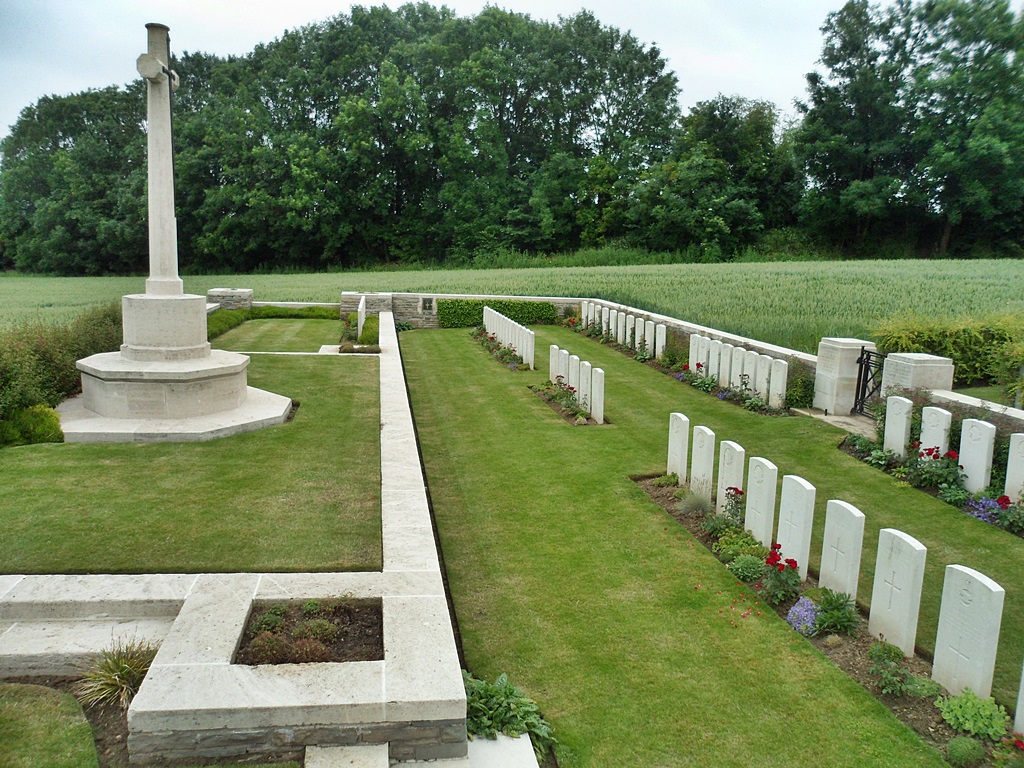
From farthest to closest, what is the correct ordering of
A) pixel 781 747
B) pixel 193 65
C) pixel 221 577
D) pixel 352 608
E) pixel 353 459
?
pixel 193 65 < pixel 353 459 < pixel 221 577 < pixel 352 608 < pixel 781 747

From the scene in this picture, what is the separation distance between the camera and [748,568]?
4.89 metres

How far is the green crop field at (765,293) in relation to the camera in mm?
11961

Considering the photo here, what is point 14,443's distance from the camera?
6.92 metres

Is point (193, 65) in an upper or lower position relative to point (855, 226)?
upper

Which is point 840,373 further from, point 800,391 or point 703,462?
point 703,462

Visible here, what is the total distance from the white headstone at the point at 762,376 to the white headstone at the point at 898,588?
6.12 metres

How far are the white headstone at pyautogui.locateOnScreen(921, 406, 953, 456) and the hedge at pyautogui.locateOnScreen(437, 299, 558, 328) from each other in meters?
13.9

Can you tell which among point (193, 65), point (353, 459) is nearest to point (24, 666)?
point (353, 459)

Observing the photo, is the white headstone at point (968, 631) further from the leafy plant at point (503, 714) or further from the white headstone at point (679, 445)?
the white headstone at point (679, 445)

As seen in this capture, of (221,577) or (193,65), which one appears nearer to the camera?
(221,577)

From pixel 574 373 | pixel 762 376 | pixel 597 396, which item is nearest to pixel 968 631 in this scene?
pixel 597 396

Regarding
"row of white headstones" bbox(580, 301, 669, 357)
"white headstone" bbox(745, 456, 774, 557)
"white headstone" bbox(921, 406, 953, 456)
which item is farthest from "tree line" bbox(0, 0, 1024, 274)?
"white headstone" bbox(745, 456, 774, 557)

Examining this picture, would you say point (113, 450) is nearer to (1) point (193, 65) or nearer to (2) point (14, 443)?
(2) point (14, 443)

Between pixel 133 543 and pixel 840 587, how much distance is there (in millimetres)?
4361
